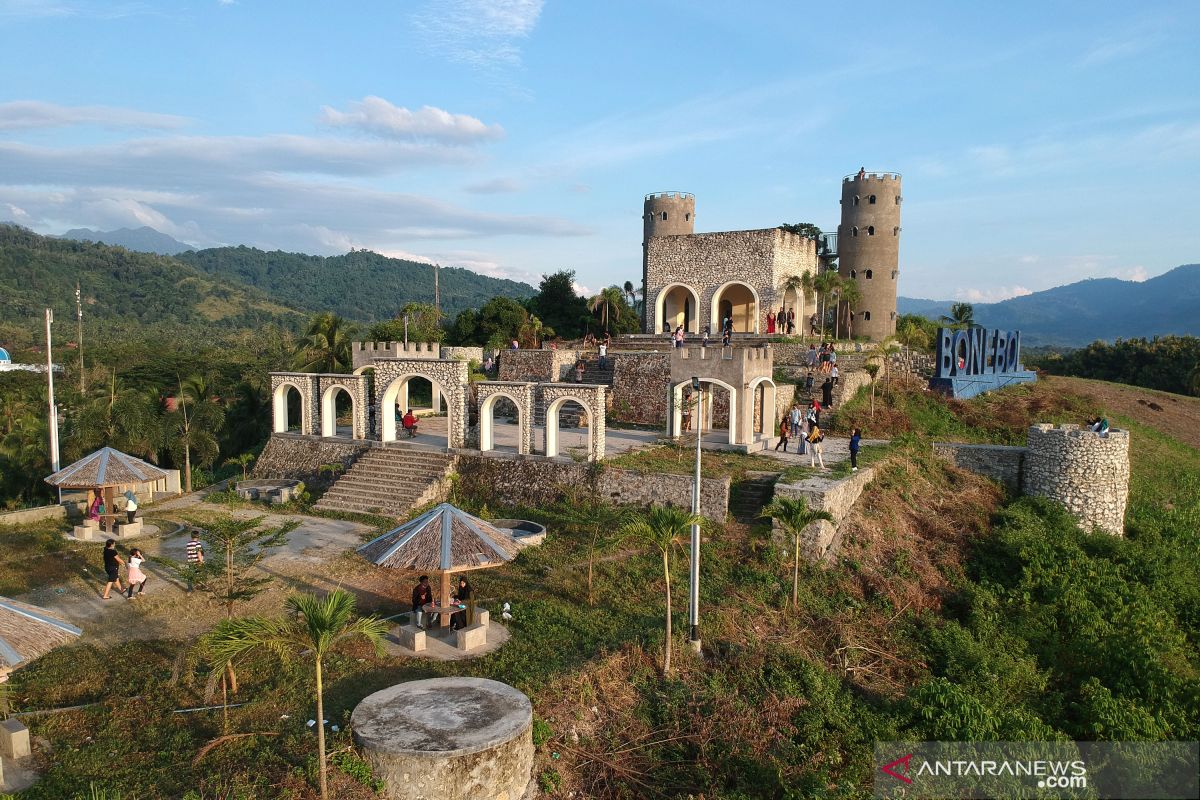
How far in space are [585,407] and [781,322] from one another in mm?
15664

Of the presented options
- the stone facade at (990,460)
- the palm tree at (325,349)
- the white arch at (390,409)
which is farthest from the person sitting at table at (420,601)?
the palm tree at (325,349)

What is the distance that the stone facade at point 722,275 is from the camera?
31422 mm

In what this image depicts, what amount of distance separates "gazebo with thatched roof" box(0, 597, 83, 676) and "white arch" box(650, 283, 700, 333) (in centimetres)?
2745

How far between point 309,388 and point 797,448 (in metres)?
15.0

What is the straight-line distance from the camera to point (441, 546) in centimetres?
1078

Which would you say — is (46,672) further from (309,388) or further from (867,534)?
(867,534)

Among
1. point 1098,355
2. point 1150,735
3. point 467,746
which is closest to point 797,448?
point 1150,735

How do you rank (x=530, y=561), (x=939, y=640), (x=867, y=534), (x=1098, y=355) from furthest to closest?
1. (x=1098, y=355)
2. (x=867, y=534)
3. (x=530, y=561)
4. (x=939, y=640)

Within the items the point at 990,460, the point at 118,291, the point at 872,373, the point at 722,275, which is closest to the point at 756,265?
the point at 722,275

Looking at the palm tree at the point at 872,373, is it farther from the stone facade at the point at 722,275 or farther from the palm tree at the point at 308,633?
the palm tree at the point at 308,633

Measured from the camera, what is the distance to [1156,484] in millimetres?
23547

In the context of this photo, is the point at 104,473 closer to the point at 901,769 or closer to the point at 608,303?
the point at 901,769

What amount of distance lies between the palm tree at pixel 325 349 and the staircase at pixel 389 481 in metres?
11.1

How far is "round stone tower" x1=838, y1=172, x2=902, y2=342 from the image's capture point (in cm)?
3419
